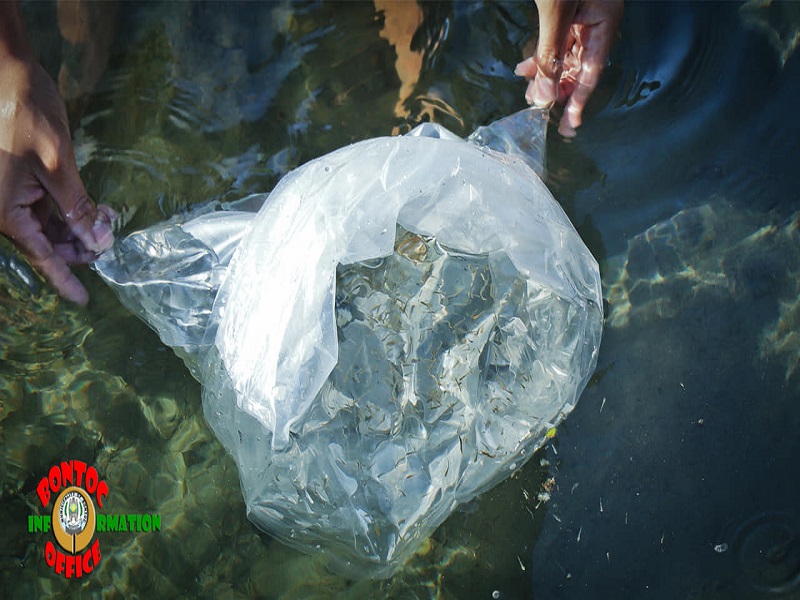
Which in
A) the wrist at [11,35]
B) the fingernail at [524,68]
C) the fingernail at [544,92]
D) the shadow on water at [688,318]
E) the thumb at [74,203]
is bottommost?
the shadow on water at [688,318]

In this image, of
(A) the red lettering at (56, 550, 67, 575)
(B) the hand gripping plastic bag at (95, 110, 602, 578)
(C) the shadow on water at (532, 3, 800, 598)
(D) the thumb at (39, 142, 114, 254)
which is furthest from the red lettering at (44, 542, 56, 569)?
(C) the shadow on water at (532, 3, 800, 598)

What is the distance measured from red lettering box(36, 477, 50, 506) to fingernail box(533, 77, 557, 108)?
59.5 inches

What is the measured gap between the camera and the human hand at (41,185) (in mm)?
1526

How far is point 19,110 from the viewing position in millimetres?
1545

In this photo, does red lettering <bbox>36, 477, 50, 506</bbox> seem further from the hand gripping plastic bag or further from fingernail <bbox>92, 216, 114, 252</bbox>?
fingernail <bbox>92, 216, 114, 252</bbox>

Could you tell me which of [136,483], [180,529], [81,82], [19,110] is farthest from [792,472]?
[81,82]

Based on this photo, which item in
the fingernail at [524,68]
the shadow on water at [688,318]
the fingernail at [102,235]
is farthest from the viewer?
the fingernail at [524,68]

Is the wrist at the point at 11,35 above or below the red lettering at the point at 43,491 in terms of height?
above

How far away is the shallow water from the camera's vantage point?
1497mm

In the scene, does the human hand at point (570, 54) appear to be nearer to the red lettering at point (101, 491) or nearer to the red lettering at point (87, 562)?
the red lettering at point (101, 491)

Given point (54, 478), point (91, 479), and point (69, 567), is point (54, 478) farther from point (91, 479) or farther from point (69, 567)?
point (69, 567)

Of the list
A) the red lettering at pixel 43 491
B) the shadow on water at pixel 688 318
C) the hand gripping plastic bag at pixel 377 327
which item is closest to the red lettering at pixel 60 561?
the red lettering at pixel 43 491

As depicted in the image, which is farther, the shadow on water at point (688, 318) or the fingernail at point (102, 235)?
the fingernail at point (102, 235)

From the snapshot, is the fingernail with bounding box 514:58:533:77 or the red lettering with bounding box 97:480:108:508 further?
the fingernail with bounding box 514:58:533:77
